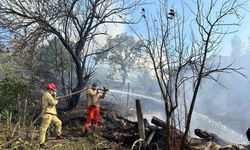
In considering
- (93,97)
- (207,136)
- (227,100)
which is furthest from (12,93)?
(227,100)

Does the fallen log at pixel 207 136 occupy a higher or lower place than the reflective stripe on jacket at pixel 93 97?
lower

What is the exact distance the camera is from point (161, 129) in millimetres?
10945

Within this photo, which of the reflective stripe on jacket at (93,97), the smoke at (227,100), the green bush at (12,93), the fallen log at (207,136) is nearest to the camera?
the fallen log at (207,136)

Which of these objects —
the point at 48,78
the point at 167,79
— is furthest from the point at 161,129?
the point at 48,78

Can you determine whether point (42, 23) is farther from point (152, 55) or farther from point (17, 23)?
point (152, 55)

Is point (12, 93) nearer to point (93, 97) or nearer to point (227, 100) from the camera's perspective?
point (93, 97)

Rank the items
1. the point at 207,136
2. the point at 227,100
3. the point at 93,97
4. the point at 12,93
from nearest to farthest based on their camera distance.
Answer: the point at 207,136 < the point at 93,97 < the point at 12,93 < the point at 227,100

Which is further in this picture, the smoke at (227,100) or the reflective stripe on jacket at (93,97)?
the smoke at (227,100)

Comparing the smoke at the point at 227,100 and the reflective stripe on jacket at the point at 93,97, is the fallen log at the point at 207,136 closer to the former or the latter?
the reflective stripe on jacket at the point at 93,97

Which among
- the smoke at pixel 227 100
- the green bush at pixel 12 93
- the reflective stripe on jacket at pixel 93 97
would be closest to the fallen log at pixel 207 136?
the reflective stripe on jacket at pixel 93 97

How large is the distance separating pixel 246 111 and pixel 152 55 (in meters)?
49.0

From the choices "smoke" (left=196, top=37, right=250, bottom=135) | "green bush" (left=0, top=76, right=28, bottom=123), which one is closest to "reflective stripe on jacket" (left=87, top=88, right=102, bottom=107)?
"green bush" (left=0, top=76, right=28, bottom=123)

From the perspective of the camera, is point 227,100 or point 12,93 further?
point 227,100

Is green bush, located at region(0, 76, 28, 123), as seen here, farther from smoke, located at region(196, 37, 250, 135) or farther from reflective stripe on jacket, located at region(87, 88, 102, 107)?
smoke, located at region(196, 37, 250, 135)
